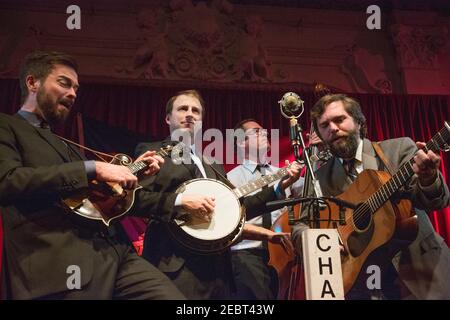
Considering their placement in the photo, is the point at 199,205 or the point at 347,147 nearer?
the point at 199,205

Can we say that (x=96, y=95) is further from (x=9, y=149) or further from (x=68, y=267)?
(x=68, y=267)

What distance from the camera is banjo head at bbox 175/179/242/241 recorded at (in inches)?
116

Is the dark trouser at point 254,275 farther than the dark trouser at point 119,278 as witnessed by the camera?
Yes

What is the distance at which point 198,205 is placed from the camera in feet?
9.71

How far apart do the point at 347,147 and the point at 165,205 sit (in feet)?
4.29

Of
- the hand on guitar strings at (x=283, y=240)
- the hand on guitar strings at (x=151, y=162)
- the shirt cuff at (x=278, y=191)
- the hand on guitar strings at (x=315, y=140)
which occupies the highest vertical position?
the hand on guitar strings at (x=315, y=140)

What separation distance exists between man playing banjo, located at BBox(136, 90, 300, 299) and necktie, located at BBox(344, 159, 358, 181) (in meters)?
0.37

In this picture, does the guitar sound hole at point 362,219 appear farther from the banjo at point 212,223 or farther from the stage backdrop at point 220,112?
the stage backdrop at point 220,112

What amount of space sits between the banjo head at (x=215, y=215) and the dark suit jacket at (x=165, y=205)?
0.12 m

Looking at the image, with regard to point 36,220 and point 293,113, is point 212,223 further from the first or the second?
point 36,220

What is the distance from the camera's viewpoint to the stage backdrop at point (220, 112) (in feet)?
16.6

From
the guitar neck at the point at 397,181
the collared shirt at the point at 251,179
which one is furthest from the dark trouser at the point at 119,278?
the guitar neck at the point at 397,181

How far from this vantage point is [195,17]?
577 centimetres

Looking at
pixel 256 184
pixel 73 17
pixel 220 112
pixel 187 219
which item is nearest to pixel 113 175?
pixel 187 219
